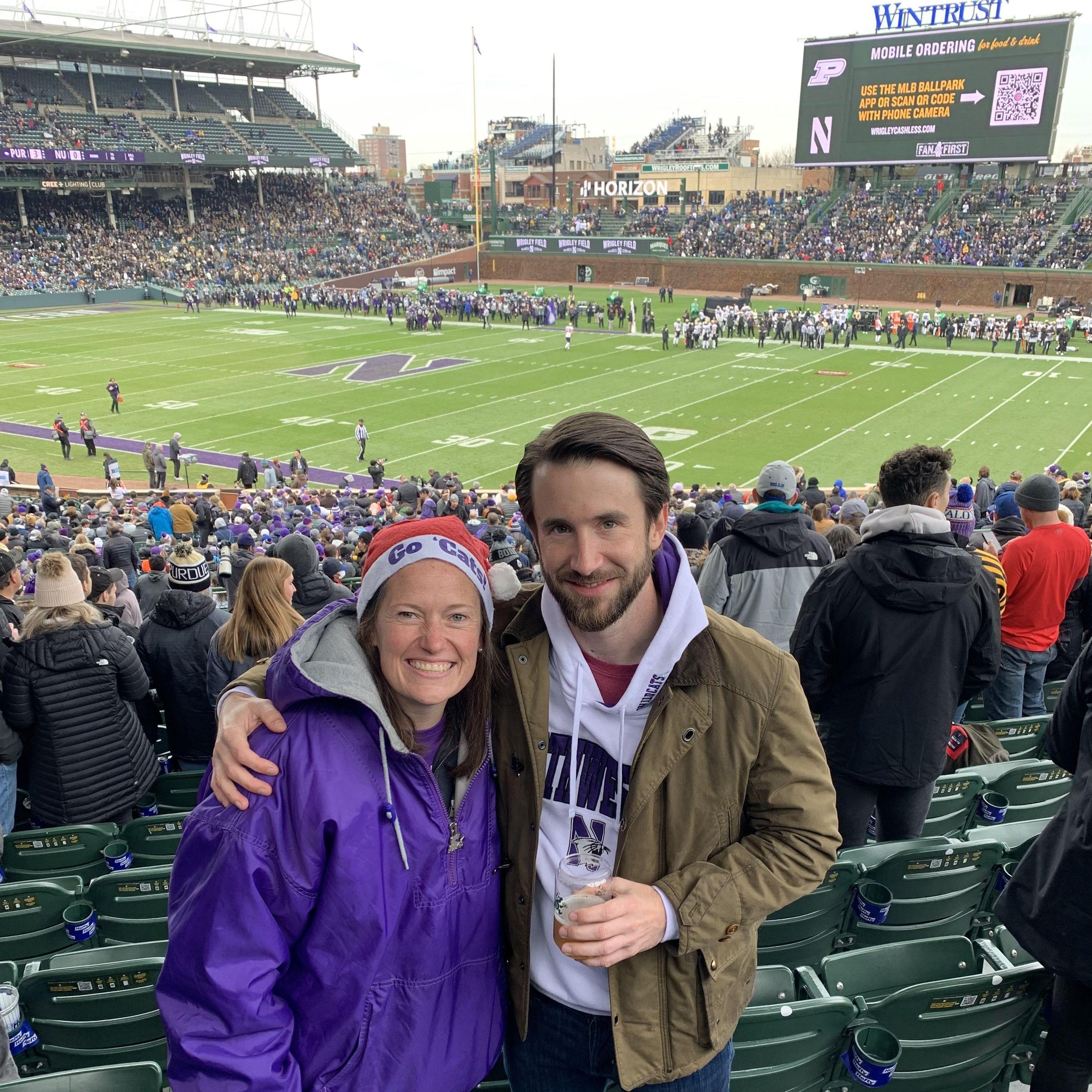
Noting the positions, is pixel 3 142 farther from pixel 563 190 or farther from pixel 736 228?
pixel 563 190

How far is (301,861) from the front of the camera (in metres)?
1.88

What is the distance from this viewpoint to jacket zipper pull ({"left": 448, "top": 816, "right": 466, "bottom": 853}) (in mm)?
2059

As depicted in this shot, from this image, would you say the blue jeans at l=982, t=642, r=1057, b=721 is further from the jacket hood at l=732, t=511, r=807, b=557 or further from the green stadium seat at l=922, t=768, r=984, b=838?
the jacket hood at l=732, t=511, r=807, b=557

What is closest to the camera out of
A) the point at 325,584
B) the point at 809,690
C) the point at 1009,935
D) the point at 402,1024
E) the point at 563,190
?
the point at 402,1024

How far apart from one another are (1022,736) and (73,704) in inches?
205

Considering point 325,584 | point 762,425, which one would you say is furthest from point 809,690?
point 762,425

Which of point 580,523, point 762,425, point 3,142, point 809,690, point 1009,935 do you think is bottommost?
point 762,425

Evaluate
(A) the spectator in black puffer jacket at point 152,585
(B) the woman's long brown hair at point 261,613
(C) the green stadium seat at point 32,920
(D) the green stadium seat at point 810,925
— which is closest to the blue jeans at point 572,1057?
(D) the green stadium seat at point 810,925

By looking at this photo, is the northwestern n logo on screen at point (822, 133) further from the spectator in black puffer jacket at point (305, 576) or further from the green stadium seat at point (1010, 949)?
the green stadium seat at point (1010, 949)

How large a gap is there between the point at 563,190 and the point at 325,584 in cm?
9872

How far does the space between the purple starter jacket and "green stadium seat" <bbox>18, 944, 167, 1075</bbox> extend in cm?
132

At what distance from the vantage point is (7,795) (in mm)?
4637

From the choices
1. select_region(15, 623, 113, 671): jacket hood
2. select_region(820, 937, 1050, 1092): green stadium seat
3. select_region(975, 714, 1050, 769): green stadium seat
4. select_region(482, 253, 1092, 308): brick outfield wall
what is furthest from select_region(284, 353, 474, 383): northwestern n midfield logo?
select_region(820, 937, 1050, 1092): green stadium seat

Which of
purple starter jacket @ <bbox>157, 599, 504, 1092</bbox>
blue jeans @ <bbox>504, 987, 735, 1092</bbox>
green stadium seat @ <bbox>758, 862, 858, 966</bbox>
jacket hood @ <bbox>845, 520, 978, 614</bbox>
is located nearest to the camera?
purple starter jacket @ <bbox>157, 599, 504, 1092</bbox>
